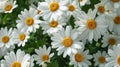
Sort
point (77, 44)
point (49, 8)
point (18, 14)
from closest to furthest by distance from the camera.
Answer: point (77, 44) < point (49, 8) < point (18, 14)

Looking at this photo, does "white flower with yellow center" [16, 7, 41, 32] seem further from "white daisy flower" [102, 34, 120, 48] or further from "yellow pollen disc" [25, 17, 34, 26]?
"white daisy flower" [102, 34, 120, 48]

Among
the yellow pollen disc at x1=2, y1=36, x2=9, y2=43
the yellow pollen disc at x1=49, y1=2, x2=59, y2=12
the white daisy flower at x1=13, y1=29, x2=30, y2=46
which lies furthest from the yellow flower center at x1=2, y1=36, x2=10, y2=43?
the yellow pollen disc at x1=49, y1=2, x2=59, y2=12

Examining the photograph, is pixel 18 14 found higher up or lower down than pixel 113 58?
higher up

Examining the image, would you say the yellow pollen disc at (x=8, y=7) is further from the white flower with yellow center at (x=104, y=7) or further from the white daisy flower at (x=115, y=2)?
the white daisy flower at (x=115, y=2)

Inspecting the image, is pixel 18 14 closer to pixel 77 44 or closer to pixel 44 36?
pixel 44 36

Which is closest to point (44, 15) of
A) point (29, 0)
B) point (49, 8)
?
point (49, 8)

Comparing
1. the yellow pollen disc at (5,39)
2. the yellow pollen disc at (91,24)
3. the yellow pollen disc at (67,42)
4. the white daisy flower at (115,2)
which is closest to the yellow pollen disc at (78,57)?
the yellow pollen disc at (67,42)

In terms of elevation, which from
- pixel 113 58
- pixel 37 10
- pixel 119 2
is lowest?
pixel 113 58
